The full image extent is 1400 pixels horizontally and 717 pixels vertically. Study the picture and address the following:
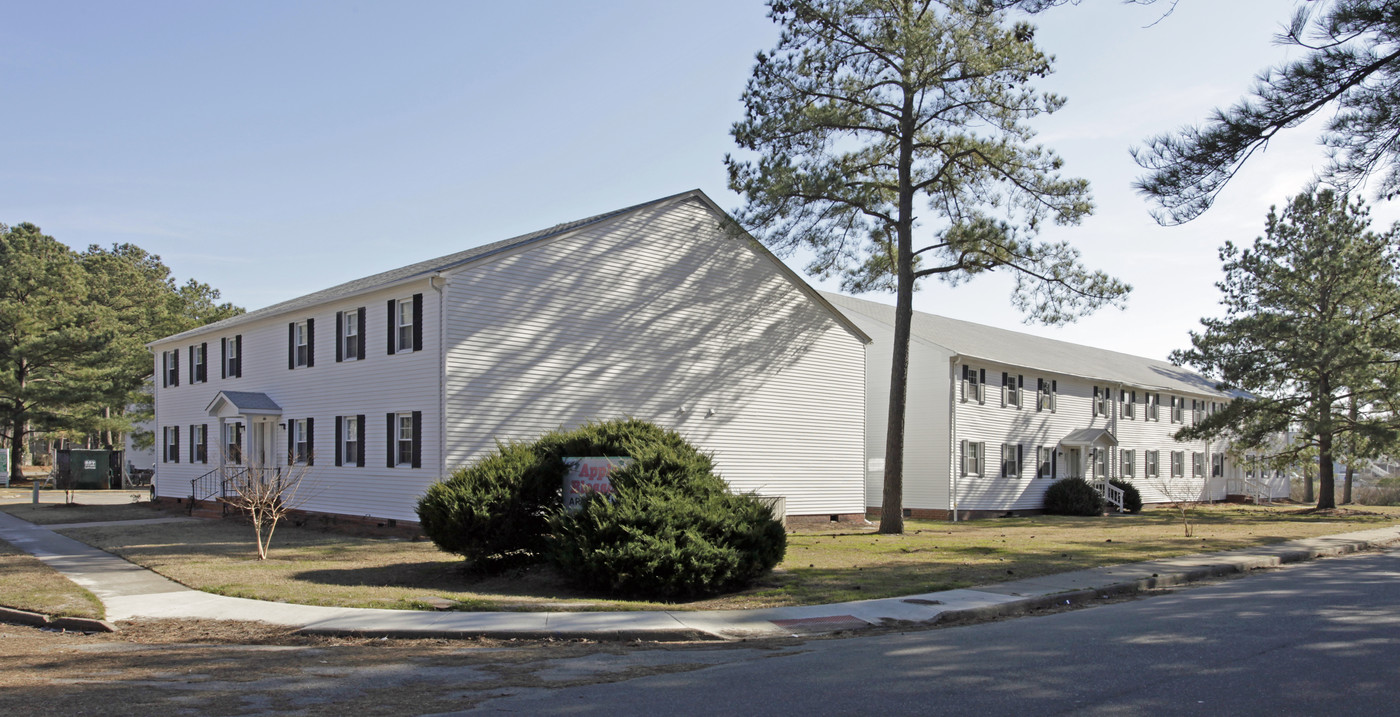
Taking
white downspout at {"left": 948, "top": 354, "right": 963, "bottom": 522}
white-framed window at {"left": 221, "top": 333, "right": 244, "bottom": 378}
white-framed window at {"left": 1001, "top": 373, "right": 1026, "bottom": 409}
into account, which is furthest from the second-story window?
white-framed window at {"left": 1001, "top": 373, "right": 1026, "bottom": 409}

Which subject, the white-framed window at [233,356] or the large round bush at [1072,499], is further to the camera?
the large round bush at [1072,499]

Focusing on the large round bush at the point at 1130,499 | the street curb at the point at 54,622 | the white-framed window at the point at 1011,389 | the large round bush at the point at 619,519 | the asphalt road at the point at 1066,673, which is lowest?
the large round bush at the point at 1130,499

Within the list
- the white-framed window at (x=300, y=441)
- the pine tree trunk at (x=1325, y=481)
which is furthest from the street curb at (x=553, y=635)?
the pine tree trunk at (x=1325, y=481)

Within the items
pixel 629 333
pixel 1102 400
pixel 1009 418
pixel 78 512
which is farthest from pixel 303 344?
pixel 1102 400

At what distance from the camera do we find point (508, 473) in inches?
597

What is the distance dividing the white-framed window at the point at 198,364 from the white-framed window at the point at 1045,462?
31727 mm

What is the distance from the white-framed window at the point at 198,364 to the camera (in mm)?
32188

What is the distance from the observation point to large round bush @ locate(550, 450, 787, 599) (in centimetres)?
1321

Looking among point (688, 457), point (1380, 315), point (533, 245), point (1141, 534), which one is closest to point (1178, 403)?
point (1380, 315)

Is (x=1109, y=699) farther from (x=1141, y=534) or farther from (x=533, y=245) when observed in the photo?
(x=1141, y=534)

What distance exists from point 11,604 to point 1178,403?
50758 millimetres

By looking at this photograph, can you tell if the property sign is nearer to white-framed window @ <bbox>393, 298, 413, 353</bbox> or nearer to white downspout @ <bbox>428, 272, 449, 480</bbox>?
white downspout @ <bbox>428, 272, 449, 480</bbox>

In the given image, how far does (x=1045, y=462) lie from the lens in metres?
39.7

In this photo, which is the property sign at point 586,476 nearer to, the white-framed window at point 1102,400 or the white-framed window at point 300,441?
the white-framed window at point 300,441
